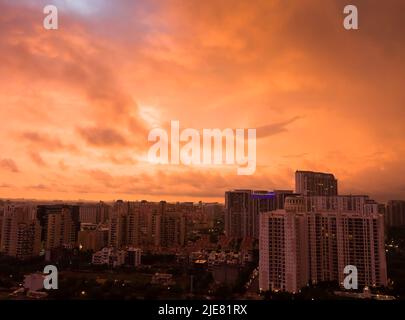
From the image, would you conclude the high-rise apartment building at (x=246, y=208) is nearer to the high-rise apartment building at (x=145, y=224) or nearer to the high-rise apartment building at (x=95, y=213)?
the high-rise apartment building at (x=145, y=224)

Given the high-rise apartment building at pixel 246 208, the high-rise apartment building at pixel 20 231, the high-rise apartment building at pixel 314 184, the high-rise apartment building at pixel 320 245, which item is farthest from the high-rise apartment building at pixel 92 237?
the high-rise apartment building at pixel 314 184

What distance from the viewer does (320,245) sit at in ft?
14.3

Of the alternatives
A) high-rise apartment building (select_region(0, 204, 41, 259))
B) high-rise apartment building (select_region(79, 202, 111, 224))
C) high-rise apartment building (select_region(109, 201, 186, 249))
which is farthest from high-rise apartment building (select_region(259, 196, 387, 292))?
high-rise apartment building (select_region(79, 202, 111, 224))

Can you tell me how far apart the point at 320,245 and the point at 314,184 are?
1828mm

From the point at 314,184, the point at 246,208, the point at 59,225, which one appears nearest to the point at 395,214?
the point at 314,184

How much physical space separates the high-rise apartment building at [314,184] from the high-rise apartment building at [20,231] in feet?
15.5

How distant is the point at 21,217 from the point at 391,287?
18.9 feet

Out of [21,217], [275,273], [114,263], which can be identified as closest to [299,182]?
[275,273]

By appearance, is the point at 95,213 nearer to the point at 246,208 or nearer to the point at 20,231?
the point at 20,231

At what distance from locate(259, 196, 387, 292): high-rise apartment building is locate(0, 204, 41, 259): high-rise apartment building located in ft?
12.5
